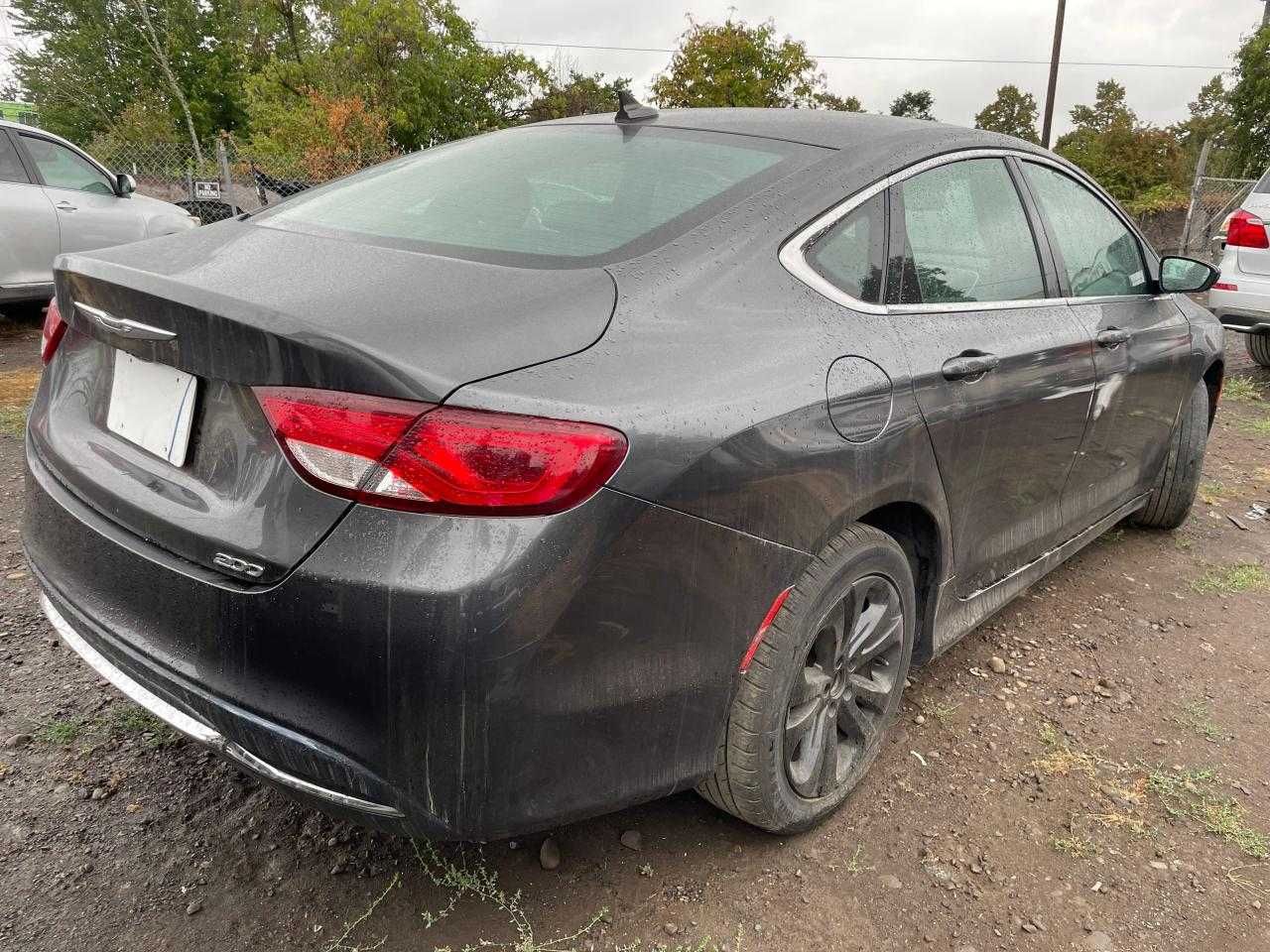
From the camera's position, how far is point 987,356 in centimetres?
227

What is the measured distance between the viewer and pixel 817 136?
223 centimetres

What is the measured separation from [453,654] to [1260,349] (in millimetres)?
8601

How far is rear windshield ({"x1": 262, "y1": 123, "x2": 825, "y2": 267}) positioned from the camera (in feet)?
6.05

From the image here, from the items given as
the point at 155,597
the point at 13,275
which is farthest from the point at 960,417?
the point at 13,275

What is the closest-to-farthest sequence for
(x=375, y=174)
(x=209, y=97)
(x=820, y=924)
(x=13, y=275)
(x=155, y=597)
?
1. (x=155, y=597)
2. (x=820, y=924)
3. (x=375, y=174)
4. (x=13, y=275)
5. (x=209, y=97)

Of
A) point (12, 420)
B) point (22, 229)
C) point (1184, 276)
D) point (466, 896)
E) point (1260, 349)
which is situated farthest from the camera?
point (1260, 349)

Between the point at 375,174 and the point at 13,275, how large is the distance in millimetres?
6073

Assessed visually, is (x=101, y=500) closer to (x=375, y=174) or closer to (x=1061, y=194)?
(x=375, y=174)

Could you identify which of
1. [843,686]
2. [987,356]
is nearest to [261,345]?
[843,686]

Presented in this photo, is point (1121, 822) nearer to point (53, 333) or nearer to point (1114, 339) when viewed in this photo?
point (1114, 339)

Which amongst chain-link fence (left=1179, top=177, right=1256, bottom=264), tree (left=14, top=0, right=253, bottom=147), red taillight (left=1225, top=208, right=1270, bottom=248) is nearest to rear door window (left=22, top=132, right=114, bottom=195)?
red taillight (left=1225, top=208, right=1270, bottom=248)

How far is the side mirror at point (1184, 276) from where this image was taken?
3332 millimetres

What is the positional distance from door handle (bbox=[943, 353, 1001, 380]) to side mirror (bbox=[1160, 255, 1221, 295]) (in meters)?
1.50

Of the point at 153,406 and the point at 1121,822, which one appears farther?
the point at 1121,822
